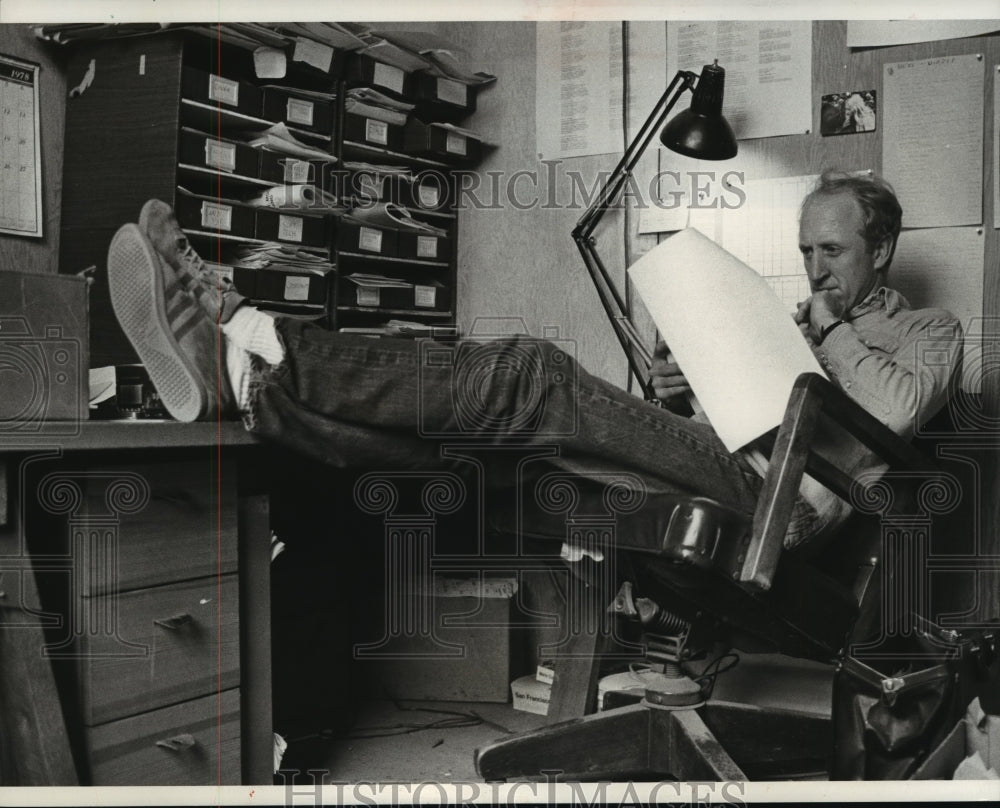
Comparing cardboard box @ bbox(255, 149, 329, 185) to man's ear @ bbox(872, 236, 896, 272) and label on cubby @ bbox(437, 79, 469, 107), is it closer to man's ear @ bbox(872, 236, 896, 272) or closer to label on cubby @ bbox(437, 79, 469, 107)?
label on cubby @ bbox(437, 79, 469, 107)

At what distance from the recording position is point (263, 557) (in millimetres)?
1298

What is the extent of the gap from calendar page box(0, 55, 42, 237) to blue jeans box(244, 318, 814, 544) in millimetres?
1048

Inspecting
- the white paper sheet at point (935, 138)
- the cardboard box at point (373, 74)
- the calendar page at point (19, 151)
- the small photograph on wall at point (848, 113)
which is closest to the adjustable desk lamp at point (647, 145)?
the small photograph on wall at point (848, 113)

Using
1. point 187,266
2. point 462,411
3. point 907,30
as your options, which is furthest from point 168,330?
point 907,30

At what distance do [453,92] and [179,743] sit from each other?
1786 mm

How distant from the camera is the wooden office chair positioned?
1.08 meters

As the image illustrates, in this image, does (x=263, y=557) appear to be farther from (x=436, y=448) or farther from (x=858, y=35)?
(x=858, y=35)

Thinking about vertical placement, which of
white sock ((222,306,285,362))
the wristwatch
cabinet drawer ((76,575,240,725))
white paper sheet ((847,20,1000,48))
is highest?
white paper sheet ((847,20,1000,48))

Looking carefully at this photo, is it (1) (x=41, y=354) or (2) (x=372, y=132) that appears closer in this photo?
(1) (x=41, y=354)

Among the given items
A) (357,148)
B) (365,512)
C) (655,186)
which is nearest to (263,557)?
(365,512)

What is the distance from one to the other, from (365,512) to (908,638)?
1.09 meters

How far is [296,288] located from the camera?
84.0 inches

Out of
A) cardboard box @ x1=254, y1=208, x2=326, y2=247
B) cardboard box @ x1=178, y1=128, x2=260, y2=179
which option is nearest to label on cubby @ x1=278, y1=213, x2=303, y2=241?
cardboard box @ x1=254, y1=208, x2=326, y2=247

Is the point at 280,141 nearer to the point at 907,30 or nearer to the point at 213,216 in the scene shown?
the point at 213,216
